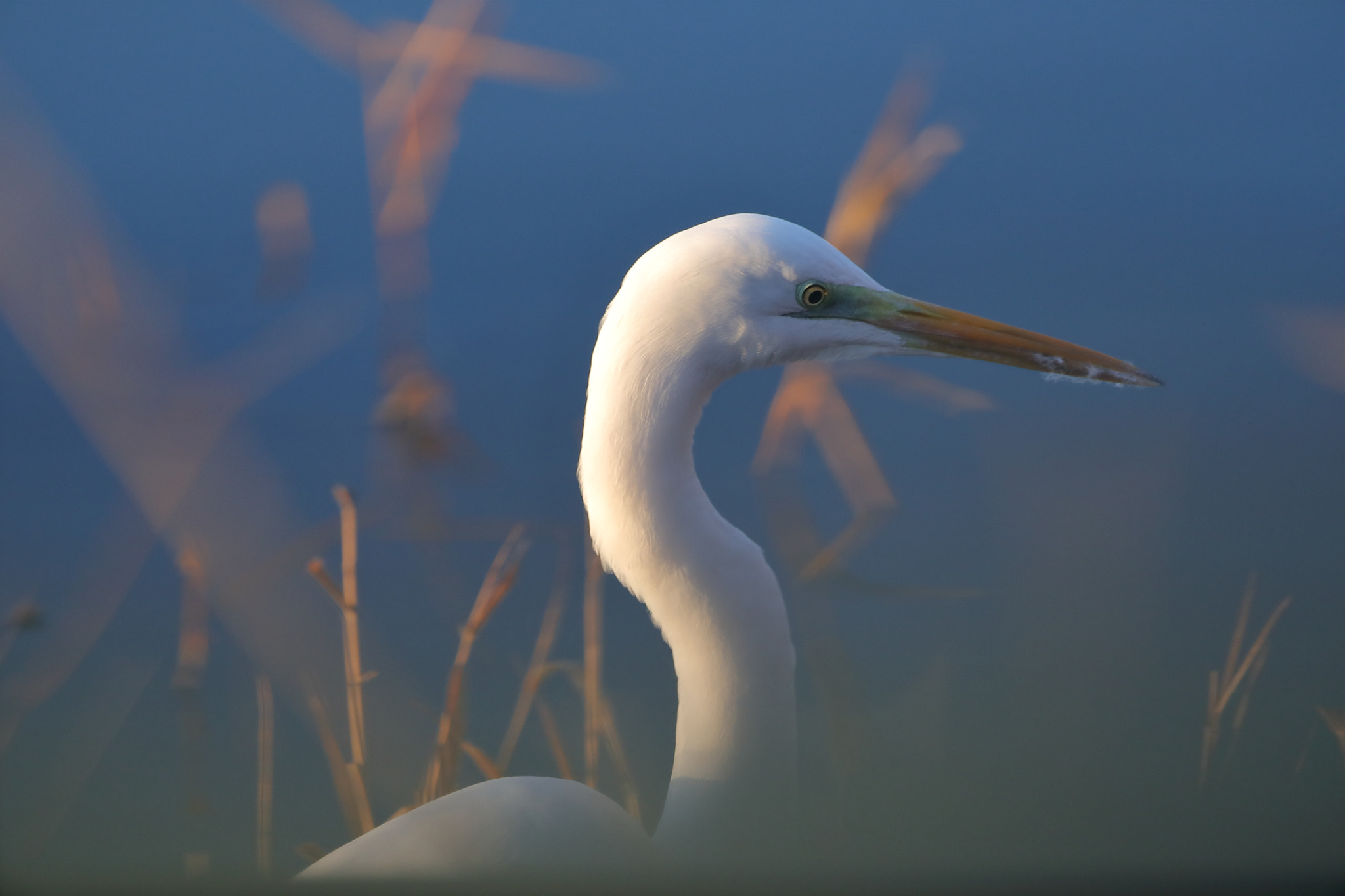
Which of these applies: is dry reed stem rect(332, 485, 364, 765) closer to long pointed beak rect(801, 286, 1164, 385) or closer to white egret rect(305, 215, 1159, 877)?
white egret rect(305, 215, 1159, 877)

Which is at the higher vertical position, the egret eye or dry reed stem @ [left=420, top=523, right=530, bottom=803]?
the egret eye

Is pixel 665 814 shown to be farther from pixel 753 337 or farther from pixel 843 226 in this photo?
pixel 843 226

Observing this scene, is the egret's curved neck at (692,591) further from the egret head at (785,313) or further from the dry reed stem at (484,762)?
the dry reed stem at (484,762)

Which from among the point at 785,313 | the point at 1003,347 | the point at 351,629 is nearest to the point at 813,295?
the point at 785,313

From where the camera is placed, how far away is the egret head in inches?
22.3

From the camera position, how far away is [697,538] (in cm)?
62

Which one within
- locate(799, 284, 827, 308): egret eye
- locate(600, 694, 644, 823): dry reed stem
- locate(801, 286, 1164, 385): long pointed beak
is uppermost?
locate(799, 284, 827, 308): egret eye

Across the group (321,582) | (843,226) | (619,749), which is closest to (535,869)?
(619,749)

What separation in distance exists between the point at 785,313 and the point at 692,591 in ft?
0.76

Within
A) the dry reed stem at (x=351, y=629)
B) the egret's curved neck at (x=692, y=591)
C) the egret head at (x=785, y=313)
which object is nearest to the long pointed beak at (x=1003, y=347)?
the egret head at (x=785, y=313)

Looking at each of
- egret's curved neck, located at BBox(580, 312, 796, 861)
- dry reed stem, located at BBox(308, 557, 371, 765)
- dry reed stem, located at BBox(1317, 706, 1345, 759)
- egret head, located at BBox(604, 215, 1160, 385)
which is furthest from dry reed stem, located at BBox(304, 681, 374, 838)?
dry reed stem, located at BBox(1317, 706, 1345, 759)

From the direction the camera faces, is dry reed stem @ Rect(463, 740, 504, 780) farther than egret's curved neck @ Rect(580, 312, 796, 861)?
Yes

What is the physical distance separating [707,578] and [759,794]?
0.70ft

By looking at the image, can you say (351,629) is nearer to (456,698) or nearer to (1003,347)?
(456,698)
